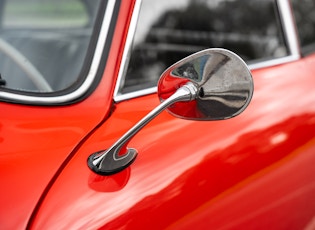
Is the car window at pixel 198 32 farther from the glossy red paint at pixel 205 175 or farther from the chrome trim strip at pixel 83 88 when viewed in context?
the glossy red paint at pixel 205 175

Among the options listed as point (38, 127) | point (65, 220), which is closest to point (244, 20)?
point (38, 127)

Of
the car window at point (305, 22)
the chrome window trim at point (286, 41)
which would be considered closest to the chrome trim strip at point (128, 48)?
the chrome window trim at point (286, 41)

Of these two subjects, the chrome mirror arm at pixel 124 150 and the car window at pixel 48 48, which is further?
the car window at pixel 48 48

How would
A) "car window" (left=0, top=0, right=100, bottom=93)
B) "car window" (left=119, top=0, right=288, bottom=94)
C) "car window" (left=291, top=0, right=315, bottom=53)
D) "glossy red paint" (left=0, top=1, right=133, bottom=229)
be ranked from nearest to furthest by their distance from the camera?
"glossy red paint" (left=0, top=1, right=133, bottom=229), "car window" (left=0, top=0, right=100, bottom=93), "car window" (left=119, top=0, right=288, bottom=94), "car window" (left=291, top=0, right=315, bottom=53)

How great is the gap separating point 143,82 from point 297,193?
1.96 feet

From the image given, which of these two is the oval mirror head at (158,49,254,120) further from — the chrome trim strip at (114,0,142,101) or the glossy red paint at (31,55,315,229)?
the chrome trim strip at (114,0,142,101)

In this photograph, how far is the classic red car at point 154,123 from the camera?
1.47 meters

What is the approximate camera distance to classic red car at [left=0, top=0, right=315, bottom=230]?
1471 mm

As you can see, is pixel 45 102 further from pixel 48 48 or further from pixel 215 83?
pixel 215 83

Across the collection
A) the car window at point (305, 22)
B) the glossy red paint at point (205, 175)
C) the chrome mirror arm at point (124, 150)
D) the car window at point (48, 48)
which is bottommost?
the glossy red paint at point (205, 175)

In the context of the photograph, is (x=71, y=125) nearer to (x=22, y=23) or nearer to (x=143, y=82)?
(x=143, y=82)

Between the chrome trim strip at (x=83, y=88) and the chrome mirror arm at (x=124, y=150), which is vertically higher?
the chrome trim strip at (x=83, y=88)

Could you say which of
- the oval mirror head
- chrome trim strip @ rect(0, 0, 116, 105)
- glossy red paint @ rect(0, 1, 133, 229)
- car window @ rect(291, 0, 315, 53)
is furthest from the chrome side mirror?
car window @ rect(291, 0, 315, 53)

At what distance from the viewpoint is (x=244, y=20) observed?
250cm
